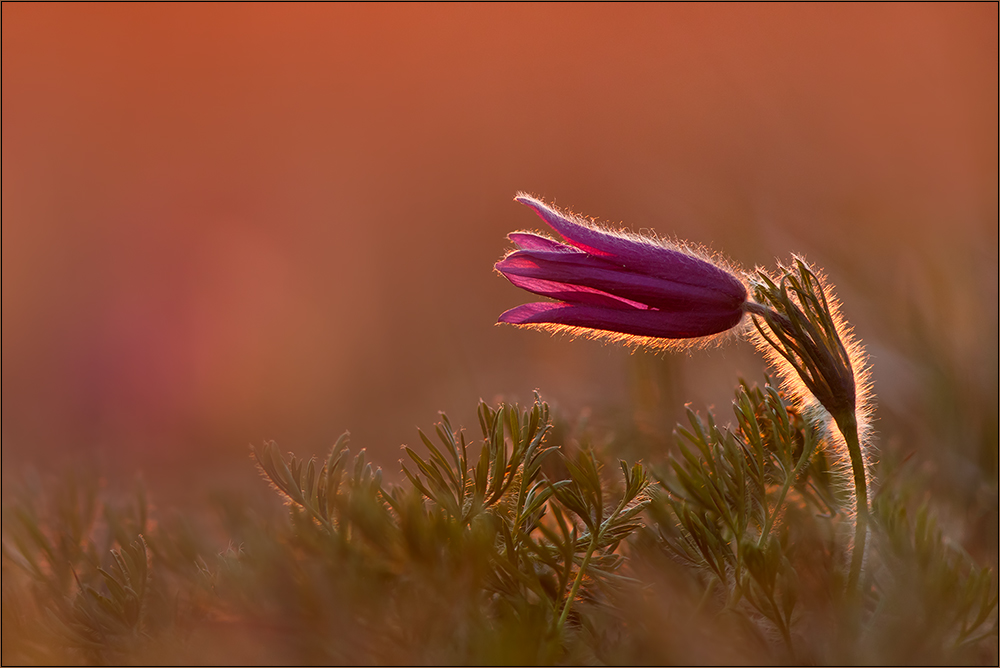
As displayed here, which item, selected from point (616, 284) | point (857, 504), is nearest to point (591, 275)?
point (616, 284)

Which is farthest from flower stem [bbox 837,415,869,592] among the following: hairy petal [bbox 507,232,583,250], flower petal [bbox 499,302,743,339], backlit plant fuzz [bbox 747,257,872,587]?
hairy petal [bbox 507,232,583,250]

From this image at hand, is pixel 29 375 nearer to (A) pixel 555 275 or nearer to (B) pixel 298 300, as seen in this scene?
(B) pixel 298 300

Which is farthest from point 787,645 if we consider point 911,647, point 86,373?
point 86,373

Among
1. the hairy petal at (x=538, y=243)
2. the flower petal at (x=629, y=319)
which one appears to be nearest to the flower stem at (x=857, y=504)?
the flower petal at (x=629, y=319)

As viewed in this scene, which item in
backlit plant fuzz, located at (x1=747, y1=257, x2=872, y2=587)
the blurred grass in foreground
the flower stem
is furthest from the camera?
backlit plant fuzz, located at (x1=747, y1=257, x2=872, y2=587)

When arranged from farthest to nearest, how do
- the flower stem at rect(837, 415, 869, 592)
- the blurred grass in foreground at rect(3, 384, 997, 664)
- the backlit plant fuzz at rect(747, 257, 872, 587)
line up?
the backlit plant fuzz at rect(747, 257, 872, 587) → the flower stem at rect(837, 415, 869, 592) → the blurred grass in foreground at rect(3, 384, 997, 664)

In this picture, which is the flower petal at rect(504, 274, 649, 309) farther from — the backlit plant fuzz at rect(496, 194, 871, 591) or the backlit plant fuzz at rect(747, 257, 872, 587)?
the backlit plant fuzz at rect(747, 257, 872, 587)

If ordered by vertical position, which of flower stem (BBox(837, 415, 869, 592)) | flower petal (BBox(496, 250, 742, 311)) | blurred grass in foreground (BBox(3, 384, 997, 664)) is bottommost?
blurred grass in foreground (BBox(3, 384, 997, 664))

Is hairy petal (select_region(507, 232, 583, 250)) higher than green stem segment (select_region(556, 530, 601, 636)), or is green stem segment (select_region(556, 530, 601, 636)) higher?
hairy petal (select_region(507, 232, 583, 250))
